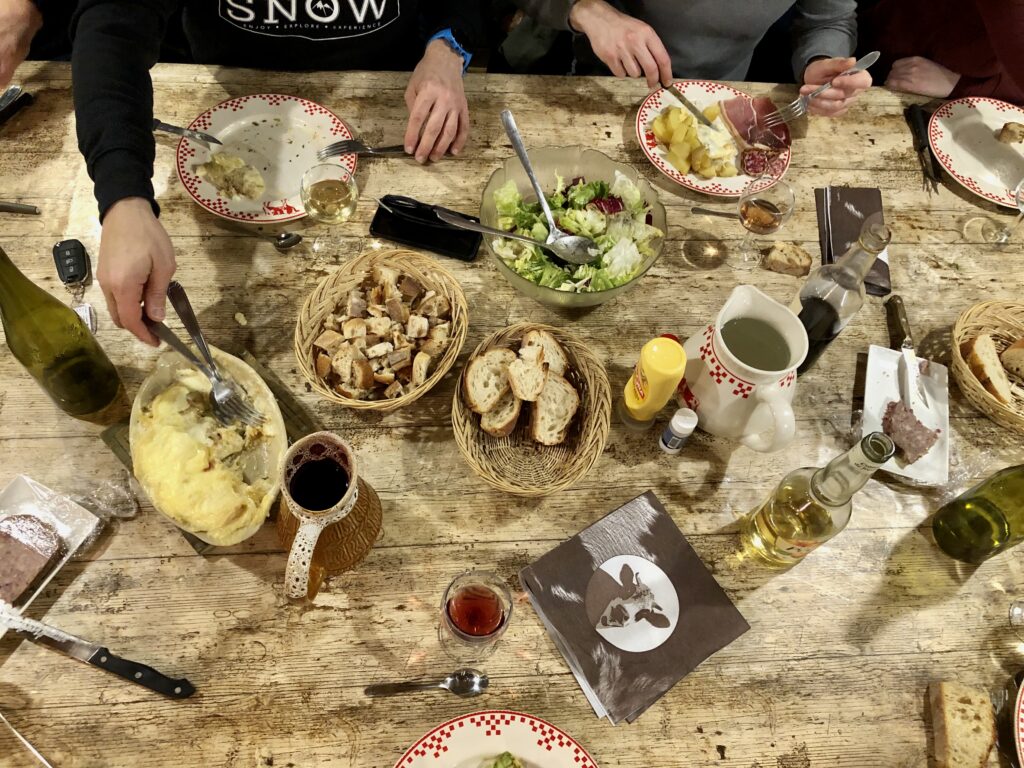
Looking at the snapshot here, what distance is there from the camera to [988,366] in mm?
1483

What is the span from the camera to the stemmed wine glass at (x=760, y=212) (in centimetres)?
172

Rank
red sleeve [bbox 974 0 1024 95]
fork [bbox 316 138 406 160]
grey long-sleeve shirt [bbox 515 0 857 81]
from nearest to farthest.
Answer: fork [bbox 316 138 406 160]
red sleeve [bbox 974 0 1024 95]
grey long-sleeve shirt [bbox 515 0 857 81]

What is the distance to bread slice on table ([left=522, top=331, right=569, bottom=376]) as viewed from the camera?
1398 millimetres

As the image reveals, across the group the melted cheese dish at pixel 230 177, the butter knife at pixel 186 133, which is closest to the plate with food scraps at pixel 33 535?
the melted cheese dish at pixel 230 177

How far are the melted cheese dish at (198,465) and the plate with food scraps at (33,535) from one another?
18cm

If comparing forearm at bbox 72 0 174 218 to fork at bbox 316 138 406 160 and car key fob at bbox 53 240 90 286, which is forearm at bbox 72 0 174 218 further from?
fork at bbox 316 138 406 160

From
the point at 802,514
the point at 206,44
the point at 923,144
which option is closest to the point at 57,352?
the point at 206,44

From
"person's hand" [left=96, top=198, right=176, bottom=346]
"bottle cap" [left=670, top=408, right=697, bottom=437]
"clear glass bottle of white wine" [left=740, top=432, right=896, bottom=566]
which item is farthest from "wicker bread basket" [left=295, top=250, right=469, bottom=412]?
"clear glass bottle of white wine" [left=740, top=432, right=896, bottom=566]

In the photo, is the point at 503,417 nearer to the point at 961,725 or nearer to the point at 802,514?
the point at 802,514

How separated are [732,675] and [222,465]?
1.05 meters

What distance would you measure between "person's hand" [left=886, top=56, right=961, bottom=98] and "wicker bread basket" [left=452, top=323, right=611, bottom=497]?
1.56 metres

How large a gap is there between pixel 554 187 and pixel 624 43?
565 millimetres

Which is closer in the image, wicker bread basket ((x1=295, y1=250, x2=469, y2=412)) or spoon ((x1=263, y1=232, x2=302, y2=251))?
wicker bread basket ((x1=295, y1=250, x2=469, y2=412))

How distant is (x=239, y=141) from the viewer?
173 centimetres
